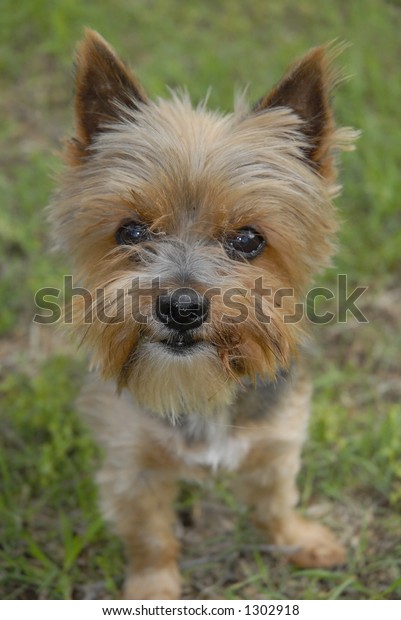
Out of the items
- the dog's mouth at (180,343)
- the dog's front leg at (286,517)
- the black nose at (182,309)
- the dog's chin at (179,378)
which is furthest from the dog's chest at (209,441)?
the black nose at (182,309)

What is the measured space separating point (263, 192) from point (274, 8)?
4.97m

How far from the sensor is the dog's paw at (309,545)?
4262mm

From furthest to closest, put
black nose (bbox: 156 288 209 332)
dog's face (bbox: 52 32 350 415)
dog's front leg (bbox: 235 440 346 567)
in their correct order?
dog's front leg (bbox: 235 440 346 567)
dog's face (bbox: 52 32 350 415)
black nose (bbox: 156 288 209 332)

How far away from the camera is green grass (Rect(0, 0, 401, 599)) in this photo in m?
4.25

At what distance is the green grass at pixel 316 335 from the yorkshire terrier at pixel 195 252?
49cm

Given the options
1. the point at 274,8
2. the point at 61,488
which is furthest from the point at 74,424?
the point at 274,8

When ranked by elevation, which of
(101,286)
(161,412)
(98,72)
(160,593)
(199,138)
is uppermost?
(98,72)

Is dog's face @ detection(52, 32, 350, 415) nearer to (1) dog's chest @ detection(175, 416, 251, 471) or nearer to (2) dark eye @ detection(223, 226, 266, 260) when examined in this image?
(2) dark eye @ detection(223, 226, 266, 260)

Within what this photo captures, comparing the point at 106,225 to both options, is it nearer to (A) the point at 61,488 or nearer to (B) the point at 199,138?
(B) the point at 199,138

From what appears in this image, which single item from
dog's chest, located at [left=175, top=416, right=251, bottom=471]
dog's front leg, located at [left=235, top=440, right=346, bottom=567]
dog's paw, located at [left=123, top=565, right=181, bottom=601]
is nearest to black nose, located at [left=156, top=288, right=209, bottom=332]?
dog's chest, located at [left=175, top=416, right=251, bottom=471]

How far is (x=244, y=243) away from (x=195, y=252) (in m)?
0.24

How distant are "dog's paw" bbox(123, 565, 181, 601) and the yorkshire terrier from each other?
0.60m

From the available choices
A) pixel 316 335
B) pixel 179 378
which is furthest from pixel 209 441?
pixel 316 335

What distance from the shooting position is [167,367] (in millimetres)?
3062
